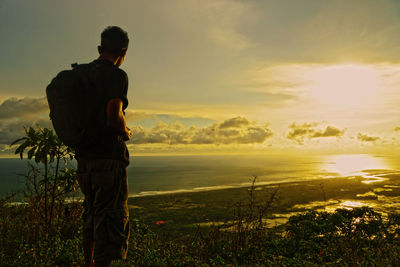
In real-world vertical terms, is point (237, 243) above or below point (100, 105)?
below

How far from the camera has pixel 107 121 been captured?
7.09ft

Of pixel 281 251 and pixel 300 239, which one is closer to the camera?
pixel 281 251

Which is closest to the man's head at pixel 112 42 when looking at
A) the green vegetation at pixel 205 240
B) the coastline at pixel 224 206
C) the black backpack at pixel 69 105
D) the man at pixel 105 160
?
the man at pixel 105 160

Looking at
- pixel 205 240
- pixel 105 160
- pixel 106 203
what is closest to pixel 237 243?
pixel 205 240

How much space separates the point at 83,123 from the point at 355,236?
5542mm

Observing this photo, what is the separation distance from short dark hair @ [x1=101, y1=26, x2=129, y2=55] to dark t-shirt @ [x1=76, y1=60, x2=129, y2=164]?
218 millimetres

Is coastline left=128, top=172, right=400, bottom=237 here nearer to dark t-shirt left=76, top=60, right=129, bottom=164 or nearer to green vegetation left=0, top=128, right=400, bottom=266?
green vegetation left=0, top=128, right=400, bottom=266

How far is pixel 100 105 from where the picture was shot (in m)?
2.20

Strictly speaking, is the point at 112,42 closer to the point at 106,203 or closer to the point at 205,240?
the point at 106,203

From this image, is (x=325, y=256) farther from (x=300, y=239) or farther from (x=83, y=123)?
(x=83, y=123)

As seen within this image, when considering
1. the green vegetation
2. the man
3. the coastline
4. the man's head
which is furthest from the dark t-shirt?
the coastline

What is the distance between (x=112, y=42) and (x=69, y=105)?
0.68 m

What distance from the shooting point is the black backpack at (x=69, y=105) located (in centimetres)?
213

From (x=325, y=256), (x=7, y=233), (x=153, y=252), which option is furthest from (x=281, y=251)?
(x=7, y=233)
